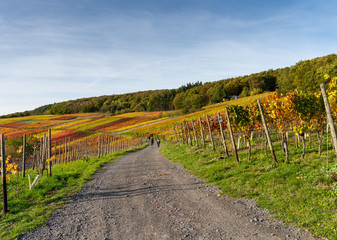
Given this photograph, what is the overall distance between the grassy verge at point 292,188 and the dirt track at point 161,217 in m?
0.45

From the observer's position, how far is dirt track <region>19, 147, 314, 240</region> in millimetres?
5508

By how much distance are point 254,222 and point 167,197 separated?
145 inches

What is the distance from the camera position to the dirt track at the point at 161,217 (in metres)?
5.51

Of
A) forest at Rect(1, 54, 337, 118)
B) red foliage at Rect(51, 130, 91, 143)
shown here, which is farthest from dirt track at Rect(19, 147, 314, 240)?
forest at Rect(1, 54, 337, 118)

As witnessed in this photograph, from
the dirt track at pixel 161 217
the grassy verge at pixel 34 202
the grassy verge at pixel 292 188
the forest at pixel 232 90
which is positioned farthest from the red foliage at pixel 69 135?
the grassy verge at pixel 292 188

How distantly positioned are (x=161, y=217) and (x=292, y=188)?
4567 millimetres

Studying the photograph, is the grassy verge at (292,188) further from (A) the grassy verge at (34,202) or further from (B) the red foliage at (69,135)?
(B) the red foliage at (69,135)

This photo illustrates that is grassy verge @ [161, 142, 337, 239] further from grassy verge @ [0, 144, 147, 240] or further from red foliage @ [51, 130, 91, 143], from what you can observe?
red foliage @ [51, 130, 91, 143]

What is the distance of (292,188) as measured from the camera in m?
7.41

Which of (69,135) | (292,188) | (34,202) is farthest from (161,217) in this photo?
(69,135)

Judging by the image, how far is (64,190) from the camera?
35.3ft

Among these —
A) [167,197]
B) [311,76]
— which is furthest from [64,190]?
[311,76]

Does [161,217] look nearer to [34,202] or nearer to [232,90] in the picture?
[34,202]

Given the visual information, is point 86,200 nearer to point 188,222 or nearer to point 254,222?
point 188,222
